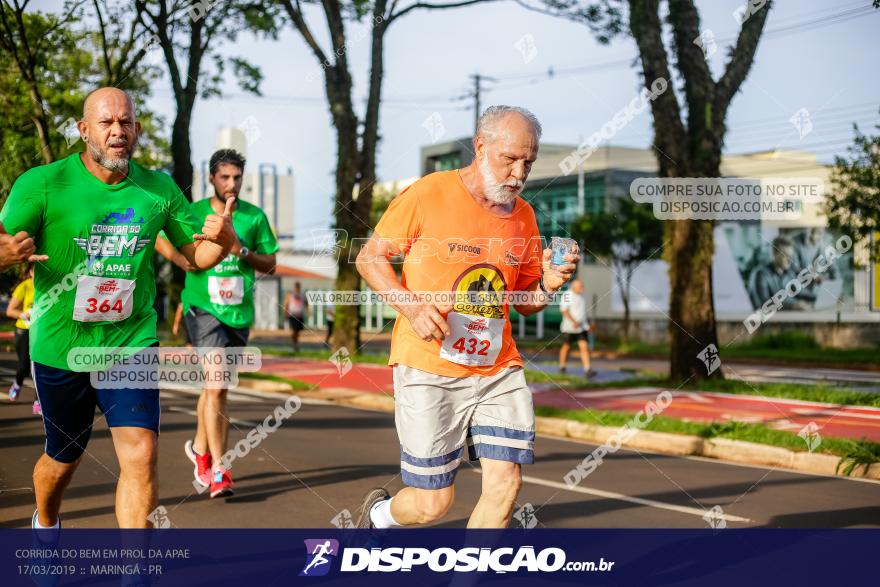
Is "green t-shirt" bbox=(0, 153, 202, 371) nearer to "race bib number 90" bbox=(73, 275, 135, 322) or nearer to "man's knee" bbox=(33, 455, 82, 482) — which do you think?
"race bib number 90" bbox=(73, 275, 135, 322)

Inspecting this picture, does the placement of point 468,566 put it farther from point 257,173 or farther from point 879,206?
point 257,173

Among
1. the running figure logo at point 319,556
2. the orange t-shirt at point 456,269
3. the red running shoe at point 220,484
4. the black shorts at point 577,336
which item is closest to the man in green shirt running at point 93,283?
the orange t-shirt at point 456,269

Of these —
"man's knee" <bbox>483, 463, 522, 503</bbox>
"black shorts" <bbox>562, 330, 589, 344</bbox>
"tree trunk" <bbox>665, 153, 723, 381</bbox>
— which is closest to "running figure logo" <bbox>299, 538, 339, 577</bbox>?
"man's knee" <bbox>483, 463, 522, 503</bbox>

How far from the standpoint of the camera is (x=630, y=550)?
518 cm

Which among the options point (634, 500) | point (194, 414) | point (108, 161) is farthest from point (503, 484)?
point (194, 414)

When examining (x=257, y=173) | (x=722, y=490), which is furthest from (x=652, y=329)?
(x=257, y=173)

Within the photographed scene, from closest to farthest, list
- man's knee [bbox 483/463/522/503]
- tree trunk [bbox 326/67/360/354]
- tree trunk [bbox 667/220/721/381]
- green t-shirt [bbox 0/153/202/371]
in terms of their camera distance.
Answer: man's knee [bbox 483/463/522/503] < green t-shirt [bbox 0/153/202/371] < tree trunk [bbox 667/220/721/381] < tree trunk [bbox 326/67/360/354]

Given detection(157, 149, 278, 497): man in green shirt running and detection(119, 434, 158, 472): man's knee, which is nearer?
detection(119, 434, 158, 472): man's knee

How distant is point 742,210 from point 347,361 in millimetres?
9603

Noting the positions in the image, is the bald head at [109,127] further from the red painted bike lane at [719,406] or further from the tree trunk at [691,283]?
the tree trunk at [691,283]

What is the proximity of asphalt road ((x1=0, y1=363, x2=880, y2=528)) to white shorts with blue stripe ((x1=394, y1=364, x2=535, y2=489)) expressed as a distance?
1482mm

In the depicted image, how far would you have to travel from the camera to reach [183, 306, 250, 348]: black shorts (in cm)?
679

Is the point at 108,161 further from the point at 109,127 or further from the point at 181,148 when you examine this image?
the point at 181,148

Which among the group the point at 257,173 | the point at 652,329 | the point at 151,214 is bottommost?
the point at 652,329
